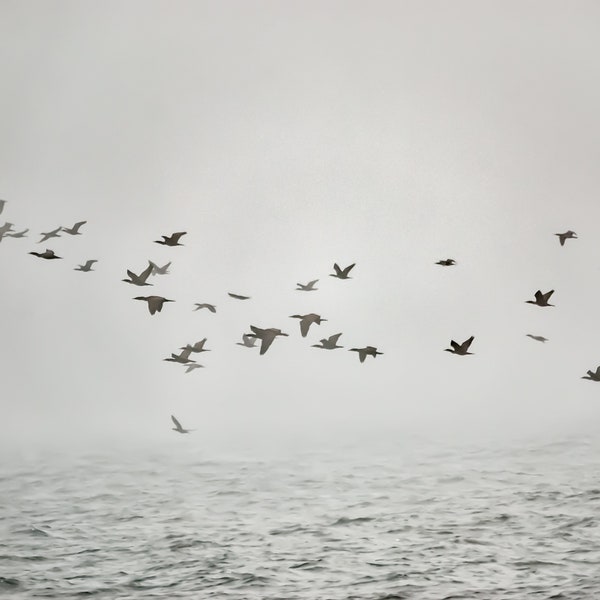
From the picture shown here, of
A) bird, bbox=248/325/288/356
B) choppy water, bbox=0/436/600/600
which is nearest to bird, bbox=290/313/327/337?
bird, bbox=248/325/288/356

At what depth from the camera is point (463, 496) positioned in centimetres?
683

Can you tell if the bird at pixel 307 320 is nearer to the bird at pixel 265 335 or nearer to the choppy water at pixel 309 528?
the bird at pixel 265 335

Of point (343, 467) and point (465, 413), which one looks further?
point (465, 413)

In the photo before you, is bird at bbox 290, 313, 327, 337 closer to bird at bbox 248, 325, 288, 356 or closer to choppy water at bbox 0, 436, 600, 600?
bird at bbox 248, 325, 288, 356

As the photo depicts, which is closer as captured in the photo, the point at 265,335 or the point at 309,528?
the point at 265,335

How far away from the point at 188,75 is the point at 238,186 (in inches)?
51.6

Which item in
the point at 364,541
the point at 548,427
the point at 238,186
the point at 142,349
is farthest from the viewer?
the point at 142,349

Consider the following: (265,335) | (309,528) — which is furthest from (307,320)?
(309,528)

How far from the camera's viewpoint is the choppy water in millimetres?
5441

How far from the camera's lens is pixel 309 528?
6352 mm

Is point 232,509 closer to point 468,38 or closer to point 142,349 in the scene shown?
point 142,349

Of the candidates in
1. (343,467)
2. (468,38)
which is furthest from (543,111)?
(343,467)

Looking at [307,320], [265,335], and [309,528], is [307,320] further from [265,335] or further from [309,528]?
[309,528]

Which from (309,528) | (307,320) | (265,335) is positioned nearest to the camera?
(265,335)
